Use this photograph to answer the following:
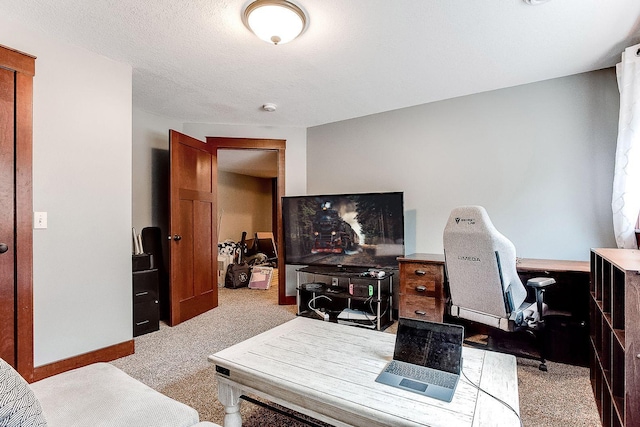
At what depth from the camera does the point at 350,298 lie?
3.43 m

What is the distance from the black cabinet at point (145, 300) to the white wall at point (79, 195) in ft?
1.52

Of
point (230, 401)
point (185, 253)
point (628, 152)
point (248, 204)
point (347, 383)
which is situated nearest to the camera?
point (347, 383)

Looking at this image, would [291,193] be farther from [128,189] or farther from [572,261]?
[572,261]

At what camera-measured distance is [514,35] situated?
7.20ft

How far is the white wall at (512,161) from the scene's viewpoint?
2.72m

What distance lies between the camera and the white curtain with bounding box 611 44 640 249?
2.28 m

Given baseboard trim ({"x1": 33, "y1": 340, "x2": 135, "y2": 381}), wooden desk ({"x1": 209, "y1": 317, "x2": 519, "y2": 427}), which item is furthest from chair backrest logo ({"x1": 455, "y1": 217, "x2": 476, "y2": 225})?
baseboard trim ({"x1": 33, "y1": 340, "x2": 135, "y2": 381})

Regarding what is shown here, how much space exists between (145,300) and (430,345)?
2766mm

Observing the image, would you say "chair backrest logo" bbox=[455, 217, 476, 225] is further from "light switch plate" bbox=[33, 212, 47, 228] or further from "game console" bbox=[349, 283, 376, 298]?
"light switch plate" bbox=[33, 212, 47, 228]

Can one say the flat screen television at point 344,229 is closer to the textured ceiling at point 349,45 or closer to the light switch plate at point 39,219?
the textured ceiling at point 349,45

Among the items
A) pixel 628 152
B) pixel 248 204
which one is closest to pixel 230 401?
pixel 628 152

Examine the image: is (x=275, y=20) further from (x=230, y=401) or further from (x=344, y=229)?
(x=344, y=229)

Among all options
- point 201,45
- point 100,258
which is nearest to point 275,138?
point 201,45

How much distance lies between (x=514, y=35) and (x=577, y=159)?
1284 millimetres
